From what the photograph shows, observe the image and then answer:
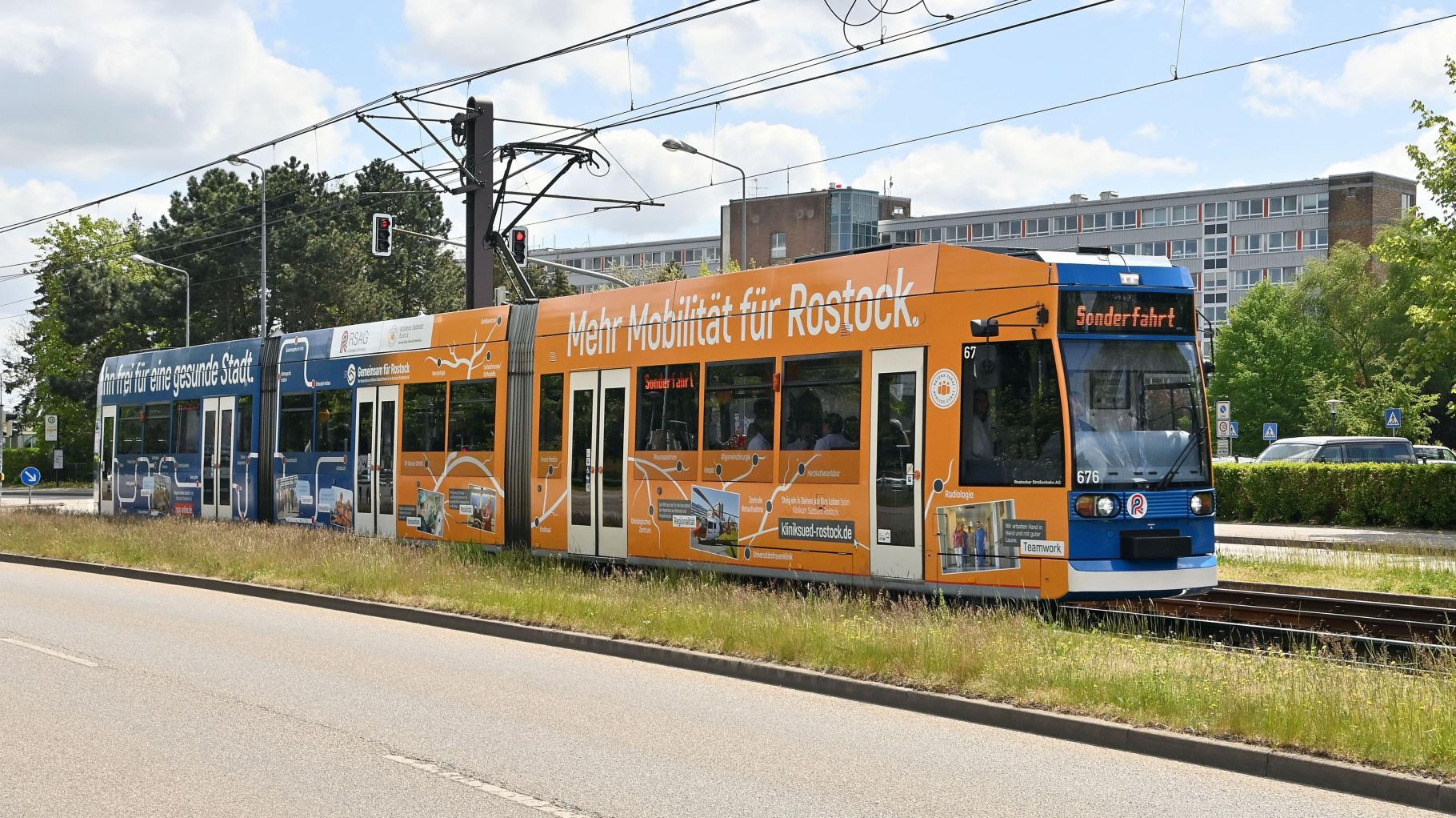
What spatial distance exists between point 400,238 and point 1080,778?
6834 cm

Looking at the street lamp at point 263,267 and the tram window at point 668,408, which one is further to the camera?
the street lamp at point 263,267

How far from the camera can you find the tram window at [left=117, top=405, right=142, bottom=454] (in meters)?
30.8

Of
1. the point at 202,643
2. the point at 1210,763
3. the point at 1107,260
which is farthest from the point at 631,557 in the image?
the point at 1210,763

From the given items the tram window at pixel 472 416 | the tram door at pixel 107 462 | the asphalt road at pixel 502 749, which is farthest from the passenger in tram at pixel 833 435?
the tram door at pixel 107 462

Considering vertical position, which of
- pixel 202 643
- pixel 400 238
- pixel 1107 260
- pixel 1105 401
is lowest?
pixel 202 643

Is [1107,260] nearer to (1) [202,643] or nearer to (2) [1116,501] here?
(2) [1116,501]

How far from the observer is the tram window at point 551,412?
19.2m

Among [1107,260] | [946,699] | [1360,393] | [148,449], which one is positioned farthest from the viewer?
[1360,393]

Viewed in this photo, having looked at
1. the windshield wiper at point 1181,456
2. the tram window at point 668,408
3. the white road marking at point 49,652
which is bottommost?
the white road marking at point 49,652

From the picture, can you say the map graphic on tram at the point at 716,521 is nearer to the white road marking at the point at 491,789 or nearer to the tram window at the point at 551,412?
the tram window at the point at 551,412

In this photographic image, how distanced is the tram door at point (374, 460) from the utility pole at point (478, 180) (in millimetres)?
2776

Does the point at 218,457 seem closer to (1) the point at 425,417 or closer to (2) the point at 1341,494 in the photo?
(1) the point at 425,417

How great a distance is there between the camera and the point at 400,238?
239 ft

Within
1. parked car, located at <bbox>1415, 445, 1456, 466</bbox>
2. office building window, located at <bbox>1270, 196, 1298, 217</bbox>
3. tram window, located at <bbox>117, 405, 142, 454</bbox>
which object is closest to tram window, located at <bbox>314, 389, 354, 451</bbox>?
tram window, located at <bbox>117, 405, 142, 454</bbox>
